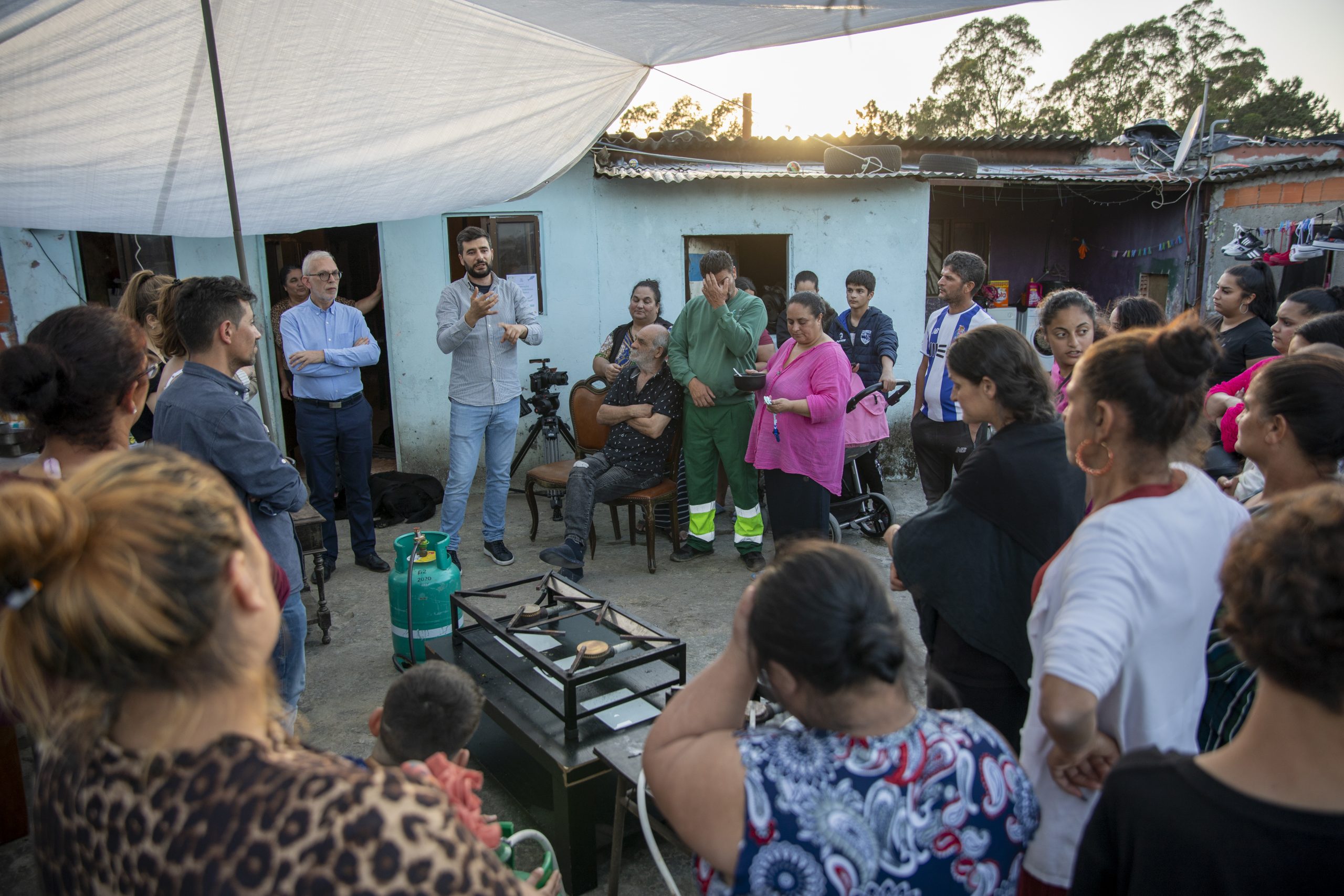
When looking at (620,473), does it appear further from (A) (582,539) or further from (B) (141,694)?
(B) (141,694)

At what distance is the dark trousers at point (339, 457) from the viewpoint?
5.10 meters

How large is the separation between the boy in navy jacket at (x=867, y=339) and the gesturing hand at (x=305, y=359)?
3.53m

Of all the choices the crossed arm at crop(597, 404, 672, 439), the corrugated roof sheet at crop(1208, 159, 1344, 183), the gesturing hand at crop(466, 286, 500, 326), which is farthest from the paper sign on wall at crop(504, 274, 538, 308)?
the corrugated roof sheet at crop(1208, 159, 1344, 183)

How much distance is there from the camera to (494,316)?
5203 millimetres

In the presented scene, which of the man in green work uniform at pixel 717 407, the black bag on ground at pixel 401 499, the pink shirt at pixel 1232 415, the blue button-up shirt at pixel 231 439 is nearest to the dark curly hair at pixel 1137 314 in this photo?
the pink shirt at pixel 1232 415

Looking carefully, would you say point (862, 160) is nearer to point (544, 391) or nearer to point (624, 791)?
point (544, 391)

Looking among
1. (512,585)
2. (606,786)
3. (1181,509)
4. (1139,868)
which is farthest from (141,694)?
(512,585)

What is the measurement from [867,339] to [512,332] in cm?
263

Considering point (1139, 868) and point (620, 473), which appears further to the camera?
point (620, 473)

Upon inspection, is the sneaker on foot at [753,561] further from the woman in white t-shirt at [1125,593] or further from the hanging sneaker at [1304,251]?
the hanging sneaker at [1304,251]

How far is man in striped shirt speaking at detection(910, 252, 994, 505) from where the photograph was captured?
182 inches

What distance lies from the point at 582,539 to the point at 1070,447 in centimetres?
375

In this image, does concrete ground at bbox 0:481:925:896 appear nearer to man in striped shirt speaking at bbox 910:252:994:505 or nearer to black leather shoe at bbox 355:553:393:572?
black leather shoe at bbox 355:553:393:572

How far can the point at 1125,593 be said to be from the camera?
4.62ft
